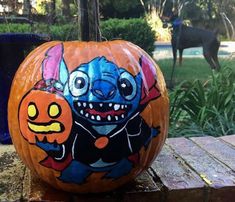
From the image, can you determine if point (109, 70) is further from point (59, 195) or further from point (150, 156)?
point (59, 195)

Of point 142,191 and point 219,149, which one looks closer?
point 142,191

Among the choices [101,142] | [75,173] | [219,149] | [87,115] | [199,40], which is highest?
[87,115]

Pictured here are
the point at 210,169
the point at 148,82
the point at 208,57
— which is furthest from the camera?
the point at 208,57

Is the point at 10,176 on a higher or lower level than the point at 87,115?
lower

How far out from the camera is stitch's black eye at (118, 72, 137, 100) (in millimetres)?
1649

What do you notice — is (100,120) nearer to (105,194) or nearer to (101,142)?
(101,142)

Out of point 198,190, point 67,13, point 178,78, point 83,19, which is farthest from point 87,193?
point 67,13

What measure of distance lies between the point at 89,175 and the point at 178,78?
6992 millimetres

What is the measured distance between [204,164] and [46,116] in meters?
0.85

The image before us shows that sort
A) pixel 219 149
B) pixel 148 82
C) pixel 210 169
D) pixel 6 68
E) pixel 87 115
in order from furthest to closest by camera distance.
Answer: pixel 6 68 < pixel 219 149 < pixel 210 169 < pixel 148 82 < pixel 87 115

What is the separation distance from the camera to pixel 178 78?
8531mm

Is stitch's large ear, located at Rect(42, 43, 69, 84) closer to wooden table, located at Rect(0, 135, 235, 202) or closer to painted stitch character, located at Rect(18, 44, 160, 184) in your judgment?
painted stitch character, located at Rect(18, 44, 160, 184)

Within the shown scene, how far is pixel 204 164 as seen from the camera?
2131mm

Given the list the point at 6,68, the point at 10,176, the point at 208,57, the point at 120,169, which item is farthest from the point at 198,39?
the point at 120,169
